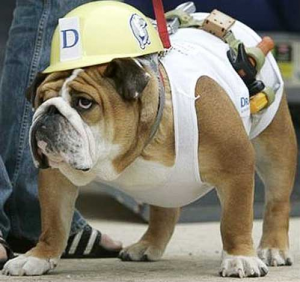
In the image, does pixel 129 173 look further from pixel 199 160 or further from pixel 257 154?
pixel 257 154

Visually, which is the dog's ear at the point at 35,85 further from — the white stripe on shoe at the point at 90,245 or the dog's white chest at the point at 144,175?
the white stripe on shoe at the point at 90,245

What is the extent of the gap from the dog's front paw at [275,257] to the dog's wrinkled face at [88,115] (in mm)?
922

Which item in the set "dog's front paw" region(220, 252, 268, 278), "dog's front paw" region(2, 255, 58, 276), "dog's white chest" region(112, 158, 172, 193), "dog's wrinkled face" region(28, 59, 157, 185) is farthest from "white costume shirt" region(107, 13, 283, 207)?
"dog's front paw" region(2, 255, 58, 276)

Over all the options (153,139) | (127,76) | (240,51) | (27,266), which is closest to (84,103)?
(127,76)

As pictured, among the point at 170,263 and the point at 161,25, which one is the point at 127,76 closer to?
the point at 161,25

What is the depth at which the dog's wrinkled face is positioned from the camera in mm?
3574

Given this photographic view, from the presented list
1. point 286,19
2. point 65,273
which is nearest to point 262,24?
point 286,19

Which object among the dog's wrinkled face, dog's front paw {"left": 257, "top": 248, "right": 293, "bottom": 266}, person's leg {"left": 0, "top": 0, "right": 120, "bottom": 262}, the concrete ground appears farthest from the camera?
person's leg {"left": 0, "top": 0, "right": 120, "bottom": 262}

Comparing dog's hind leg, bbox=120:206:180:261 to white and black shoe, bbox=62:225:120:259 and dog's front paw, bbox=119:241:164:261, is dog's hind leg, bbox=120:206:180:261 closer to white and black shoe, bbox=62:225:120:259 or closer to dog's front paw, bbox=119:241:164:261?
dog's front paw, bbox=119:241:164:261

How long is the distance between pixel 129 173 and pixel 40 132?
378 millimetres

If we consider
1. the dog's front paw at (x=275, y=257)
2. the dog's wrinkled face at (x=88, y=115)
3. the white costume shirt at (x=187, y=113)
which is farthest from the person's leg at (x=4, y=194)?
the dog's front paw at (x=275, y=257)

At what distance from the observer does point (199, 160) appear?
3867mm

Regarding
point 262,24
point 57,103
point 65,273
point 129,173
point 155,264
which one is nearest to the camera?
point 57,103

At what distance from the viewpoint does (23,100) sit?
450 cm
